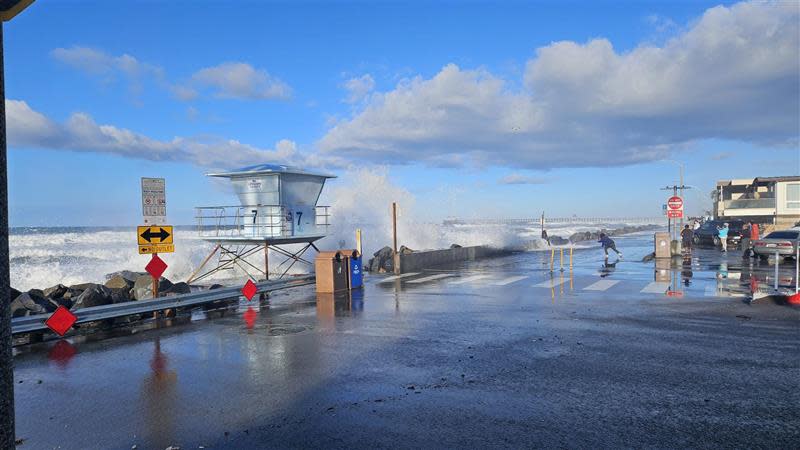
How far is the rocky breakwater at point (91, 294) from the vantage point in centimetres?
1208

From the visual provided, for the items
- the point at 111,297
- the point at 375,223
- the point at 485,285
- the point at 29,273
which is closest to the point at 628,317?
the point at 485,285

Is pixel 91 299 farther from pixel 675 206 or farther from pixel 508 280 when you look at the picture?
pixel 675 206

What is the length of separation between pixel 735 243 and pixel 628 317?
29797mm

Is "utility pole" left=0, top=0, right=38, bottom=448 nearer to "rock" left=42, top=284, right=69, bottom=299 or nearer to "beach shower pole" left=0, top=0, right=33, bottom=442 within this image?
"beach shower pole" left=0, top=0, right=33, bottom=442

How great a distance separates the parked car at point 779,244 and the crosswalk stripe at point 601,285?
1059cm

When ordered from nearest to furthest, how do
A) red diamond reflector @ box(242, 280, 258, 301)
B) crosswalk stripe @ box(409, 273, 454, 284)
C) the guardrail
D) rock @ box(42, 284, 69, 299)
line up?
the guardrail
red diamond reflector @ box(242, 280, 258, 301)
rock @ box(42, 284, 69, 299)
crosswalk stripe @ box(409, 273, 454, 284)

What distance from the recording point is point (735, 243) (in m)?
35.4

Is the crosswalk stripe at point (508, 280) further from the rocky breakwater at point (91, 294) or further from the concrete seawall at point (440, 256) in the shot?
the rocky breakwater at point (91, 294)

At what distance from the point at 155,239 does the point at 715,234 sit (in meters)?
36.4

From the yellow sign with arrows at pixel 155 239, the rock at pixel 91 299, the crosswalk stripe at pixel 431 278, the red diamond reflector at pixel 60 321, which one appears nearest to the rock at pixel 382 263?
the crosswalk stripe at pixel 431 278

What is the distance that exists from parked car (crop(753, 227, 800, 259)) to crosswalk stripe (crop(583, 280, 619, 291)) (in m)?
10.6

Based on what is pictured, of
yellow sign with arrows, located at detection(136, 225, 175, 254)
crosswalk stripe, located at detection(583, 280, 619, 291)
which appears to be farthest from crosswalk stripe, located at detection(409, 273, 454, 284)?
yellow sign with arrows, located at detection(136, 225, 175, 254)

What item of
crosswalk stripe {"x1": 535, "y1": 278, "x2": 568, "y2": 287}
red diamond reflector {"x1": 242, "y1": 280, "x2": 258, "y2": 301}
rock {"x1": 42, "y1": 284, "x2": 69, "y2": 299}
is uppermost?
red diamond reflector {"x1": 242, "y1": 280, "x2": 258, "y2": 301}

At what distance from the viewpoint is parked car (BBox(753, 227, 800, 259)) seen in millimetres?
23094
